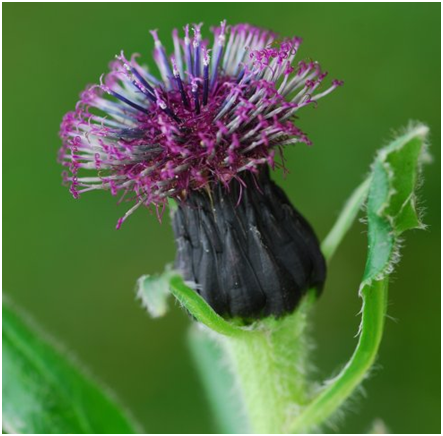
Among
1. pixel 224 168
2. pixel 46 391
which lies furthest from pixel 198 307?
pixel 46 391

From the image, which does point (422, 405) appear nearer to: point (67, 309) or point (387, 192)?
point (67, 309)

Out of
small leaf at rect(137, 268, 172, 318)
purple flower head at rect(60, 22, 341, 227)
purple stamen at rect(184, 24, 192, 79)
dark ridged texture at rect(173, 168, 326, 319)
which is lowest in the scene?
dark ridged texture at rect(173, 168, 326, 319)

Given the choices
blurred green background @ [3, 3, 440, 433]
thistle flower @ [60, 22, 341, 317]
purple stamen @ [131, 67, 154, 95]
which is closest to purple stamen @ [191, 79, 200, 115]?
thistle flower @ [60, 22, 341, 317]

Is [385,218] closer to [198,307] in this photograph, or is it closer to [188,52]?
[198,307]

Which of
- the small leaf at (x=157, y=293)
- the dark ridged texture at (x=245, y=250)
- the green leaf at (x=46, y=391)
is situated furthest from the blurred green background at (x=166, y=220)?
the small leaf at (x=157, y=293)

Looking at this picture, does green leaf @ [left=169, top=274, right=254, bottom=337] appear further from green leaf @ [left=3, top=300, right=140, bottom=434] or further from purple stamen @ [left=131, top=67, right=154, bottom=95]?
green leaf @ [left=3, top=300, right=140, bottom=434]

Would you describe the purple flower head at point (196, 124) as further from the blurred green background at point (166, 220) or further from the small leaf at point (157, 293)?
the blurred green background at point (166, 220)

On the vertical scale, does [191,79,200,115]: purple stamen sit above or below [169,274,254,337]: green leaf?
above

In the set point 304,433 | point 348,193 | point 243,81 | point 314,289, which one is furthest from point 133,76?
point 348,193
